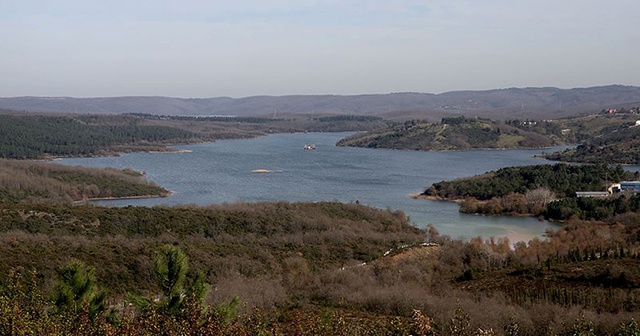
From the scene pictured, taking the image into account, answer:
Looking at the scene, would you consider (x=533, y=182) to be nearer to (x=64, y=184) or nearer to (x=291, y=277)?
(x=291, y=277)

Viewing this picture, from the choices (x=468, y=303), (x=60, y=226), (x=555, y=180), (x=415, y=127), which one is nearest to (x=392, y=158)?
(x=415, y=127)

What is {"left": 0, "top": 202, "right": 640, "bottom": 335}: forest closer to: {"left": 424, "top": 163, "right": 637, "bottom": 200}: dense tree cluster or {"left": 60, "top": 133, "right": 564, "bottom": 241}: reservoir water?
{"left": 60, "top": 133, "right": 564, "bottom": 241}: reservoir water

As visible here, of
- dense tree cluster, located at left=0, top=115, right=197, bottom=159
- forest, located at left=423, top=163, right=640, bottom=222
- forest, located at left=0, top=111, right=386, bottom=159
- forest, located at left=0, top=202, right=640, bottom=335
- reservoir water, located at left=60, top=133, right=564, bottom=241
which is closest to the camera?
forest, located at left=0, top=202, right=640, bottom=335

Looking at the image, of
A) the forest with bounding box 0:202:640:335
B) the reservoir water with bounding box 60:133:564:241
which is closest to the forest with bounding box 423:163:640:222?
the reservoir water with bounding box 60:133:564:241

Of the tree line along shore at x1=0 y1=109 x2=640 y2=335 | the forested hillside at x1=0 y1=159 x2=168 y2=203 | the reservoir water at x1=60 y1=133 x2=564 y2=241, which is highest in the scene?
the tree line along shore at x1=0 y1=109 x2=640 y2=335

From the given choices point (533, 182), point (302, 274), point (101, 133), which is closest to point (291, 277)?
point (302, 274)

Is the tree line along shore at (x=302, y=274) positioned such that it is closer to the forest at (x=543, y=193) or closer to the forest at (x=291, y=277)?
the forest at (x=291, y=277)

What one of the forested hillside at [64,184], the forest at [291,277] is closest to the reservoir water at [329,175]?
the forested hillside at [64,184]
